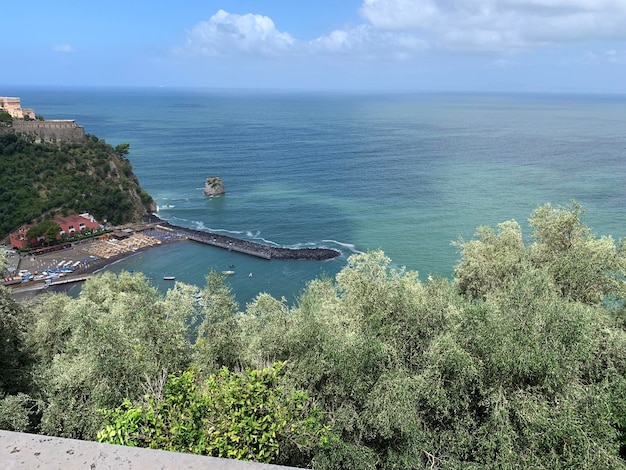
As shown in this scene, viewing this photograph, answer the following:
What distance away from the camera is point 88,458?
304 cm

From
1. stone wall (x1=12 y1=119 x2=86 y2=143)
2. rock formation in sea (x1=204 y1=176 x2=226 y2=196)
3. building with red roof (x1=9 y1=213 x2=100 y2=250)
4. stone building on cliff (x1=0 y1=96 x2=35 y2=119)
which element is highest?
stone building on cliff (x1=0 y1=96 x2=35 y2=119)

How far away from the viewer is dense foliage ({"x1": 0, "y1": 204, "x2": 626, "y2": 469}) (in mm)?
9289

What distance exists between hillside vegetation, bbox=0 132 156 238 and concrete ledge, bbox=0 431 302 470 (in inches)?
2455

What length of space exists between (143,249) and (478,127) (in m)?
140

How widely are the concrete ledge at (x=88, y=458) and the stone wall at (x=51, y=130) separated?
81.1 metres

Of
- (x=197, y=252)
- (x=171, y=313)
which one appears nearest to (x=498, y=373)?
(x=171, y=313)

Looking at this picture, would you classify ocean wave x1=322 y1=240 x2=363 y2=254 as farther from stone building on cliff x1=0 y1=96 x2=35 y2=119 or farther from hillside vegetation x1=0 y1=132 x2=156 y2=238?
stone building on cliff x1=0 y1=96 x2=35 y2=119

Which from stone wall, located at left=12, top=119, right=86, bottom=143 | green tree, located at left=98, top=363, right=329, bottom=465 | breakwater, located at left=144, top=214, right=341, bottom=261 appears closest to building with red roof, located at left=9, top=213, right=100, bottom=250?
breakwater, located at left=144, top=214, right=341, bottom=261

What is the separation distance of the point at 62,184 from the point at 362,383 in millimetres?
64165

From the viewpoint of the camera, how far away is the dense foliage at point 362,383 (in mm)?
9289

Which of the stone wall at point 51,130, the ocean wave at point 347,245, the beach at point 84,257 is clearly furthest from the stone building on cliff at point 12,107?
the ocean wave at point 347,245

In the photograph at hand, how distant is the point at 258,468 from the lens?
2.88m

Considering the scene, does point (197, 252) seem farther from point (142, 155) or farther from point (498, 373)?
point (142, 155)

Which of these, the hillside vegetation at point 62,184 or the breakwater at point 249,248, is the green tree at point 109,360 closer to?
the breakwater at point 249,248
